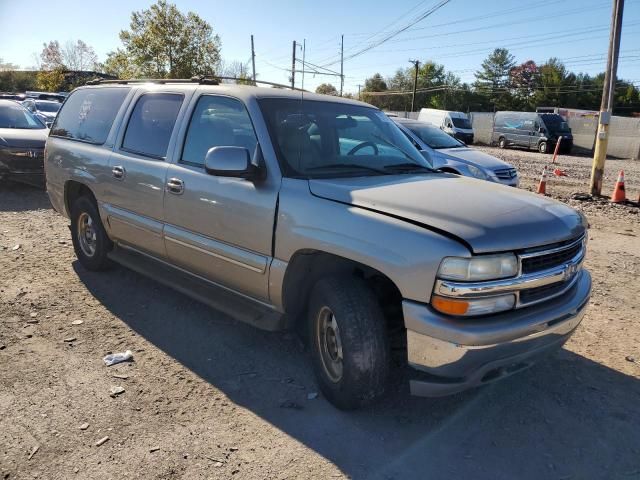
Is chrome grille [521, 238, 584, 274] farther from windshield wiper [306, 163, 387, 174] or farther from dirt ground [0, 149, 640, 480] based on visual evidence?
windshield wiper [306, 163, 387, 174]

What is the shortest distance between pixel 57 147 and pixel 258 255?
3430 millimetres

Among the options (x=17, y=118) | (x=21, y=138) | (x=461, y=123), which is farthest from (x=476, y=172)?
(x=461, y=123)

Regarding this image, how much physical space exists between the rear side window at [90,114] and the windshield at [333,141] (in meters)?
2.09

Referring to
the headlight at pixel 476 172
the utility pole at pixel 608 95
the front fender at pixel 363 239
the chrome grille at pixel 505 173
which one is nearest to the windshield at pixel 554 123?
the utility pole at pixel 608 95

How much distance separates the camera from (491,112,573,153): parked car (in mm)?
28281

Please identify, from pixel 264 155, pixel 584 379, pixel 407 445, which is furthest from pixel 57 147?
pixel 584 379

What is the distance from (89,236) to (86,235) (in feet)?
0.25

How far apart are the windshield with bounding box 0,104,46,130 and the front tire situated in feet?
22.2

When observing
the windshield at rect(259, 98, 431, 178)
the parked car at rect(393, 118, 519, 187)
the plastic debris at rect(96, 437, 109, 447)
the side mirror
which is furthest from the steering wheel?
the parked car at rect(393, 118, 519, 187)

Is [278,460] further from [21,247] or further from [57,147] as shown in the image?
[21,247]

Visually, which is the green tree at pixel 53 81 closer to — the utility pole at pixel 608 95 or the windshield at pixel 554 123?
the windshield at pixel 554 123

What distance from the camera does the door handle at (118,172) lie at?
4.52 metres

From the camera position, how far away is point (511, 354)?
2.66 m

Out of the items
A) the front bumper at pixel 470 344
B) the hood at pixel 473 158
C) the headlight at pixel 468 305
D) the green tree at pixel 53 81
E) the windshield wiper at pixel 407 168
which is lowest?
the front bumper at pixel 470 344
